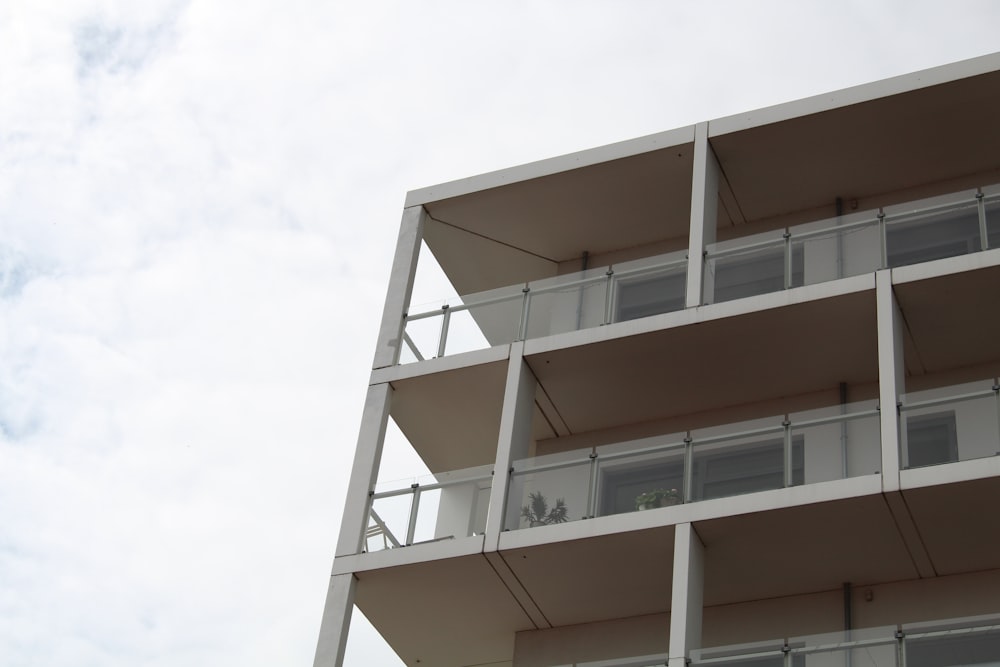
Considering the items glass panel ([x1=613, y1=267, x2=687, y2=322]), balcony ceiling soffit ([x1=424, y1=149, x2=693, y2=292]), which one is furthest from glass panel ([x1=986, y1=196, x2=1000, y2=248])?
balcony ceiling soffit ([x1=424, y1=149, x2=693, y2=292])

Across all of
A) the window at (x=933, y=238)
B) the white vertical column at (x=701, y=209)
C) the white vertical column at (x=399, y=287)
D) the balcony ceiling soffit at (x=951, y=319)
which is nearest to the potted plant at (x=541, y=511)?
the white vertical column at (x=701, y=209)

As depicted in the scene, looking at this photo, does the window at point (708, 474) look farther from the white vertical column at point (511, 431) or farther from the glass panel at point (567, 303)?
the glass panel at point (567, 303)

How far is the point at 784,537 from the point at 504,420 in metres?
3.67

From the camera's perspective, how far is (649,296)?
752 inches

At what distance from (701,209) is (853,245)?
1927 mm

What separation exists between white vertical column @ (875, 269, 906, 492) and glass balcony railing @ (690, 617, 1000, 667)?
5.59 ft

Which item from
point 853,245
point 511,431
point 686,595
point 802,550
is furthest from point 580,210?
point 686,595

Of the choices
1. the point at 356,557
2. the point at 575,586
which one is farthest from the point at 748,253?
the point at 356,557

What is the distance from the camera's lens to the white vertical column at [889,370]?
51.3 ft

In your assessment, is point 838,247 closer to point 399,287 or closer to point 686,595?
point 686,595

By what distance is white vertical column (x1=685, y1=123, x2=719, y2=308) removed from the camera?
18.4 m

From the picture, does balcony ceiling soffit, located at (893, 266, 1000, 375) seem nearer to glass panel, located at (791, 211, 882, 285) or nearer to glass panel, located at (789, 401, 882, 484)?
glass panel, located at (791, 211, 882, 285)

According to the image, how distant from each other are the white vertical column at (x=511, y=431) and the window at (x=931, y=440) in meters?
4.50

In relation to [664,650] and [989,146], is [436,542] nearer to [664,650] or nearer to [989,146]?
[664,650]
